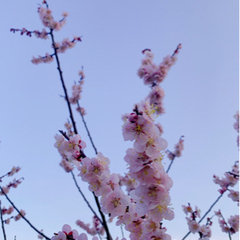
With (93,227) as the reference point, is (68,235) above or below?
below

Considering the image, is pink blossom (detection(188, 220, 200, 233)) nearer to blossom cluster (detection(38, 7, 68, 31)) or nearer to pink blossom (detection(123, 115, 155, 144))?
pink blossom (detection(123, 115, 155, 144))

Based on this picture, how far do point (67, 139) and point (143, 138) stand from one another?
0.95 m

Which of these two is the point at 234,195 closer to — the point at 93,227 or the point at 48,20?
the point at 93,227

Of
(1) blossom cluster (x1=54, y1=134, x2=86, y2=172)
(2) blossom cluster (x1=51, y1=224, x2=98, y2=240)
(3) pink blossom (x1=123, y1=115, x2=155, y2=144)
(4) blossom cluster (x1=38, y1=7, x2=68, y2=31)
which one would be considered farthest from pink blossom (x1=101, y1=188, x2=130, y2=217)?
(4) blossom cluster (x1=38, y1=7, x2=68, y2=31)

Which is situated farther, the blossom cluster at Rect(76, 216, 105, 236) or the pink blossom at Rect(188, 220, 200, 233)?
the blossom cluster at Rect(76, 216, 105, 236)

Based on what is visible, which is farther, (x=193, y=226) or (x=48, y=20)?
(x=48, y=20)

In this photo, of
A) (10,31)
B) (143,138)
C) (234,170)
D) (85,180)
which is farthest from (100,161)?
(234,170)

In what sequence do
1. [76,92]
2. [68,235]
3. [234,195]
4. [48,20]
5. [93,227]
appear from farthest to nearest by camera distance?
[93,227] → [76,92] → [234,195] → [48,20] → [68,235]

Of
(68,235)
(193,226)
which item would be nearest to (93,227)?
(193,226)

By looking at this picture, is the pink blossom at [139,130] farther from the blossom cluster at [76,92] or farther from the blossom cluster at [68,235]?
the blossom cluster at [76,92]

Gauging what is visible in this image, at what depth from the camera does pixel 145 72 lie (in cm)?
573


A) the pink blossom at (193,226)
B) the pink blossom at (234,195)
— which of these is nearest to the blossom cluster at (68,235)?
the pink blossom at (193,226)

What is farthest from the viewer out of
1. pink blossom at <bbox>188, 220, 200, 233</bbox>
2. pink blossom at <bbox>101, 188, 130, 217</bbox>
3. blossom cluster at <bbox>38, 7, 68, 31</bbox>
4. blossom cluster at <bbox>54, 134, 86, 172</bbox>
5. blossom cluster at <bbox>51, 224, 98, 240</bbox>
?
blossom cluster at <bbox>38, 7, 68, 31</bbox>

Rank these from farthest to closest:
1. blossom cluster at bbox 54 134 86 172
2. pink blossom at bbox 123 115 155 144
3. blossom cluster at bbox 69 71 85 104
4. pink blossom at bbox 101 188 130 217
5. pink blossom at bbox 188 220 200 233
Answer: blossom cluster at bbox 69 71 85 104
pink blossom at bbox 188 220 200 233
blossom cluster at bbox 54 134 86 172
pink blossom at bbox 101 188 130 217
pink blossom at bbox 123 115 155 144
